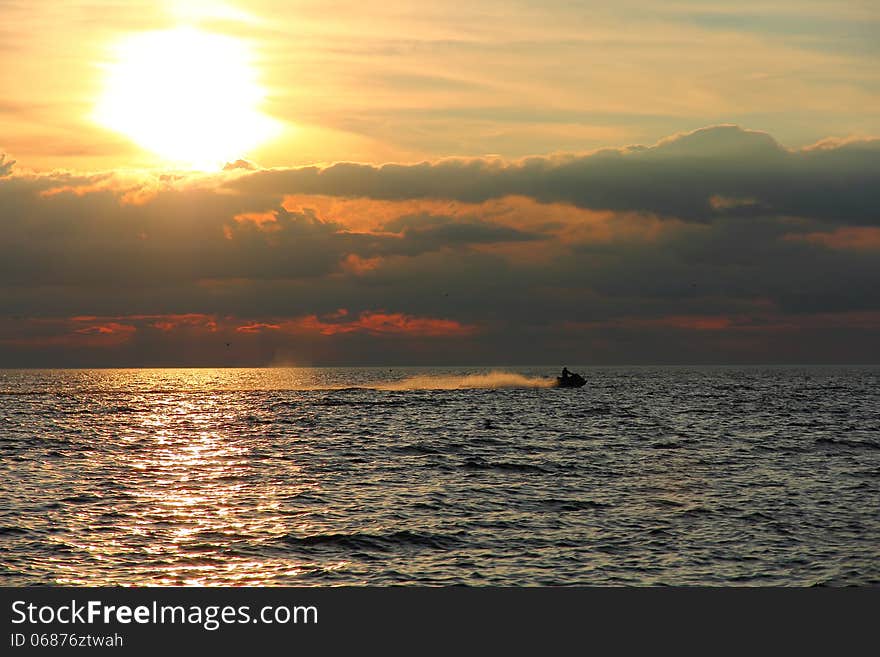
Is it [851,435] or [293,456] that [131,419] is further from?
[851,435]

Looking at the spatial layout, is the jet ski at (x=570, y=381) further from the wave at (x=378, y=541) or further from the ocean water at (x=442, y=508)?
the wave at (x=378, y=541)

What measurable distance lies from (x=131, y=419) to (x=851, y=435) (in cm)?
7330

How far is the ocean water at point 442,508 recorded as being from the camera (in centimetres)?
2769

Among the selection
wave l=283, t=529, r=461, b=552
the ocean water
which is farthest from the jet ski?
wave l=283, t=529, r=461, b=552

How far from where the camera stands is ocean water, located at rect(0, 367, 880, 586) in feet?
90.8

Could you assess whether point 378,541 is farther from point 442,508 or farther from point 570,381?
point 570,381

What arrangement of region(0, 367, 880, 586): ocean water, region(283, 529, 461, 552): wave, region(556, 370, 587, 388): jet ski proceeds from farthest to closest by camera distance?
1. region(556, 370, 587, 388): jet ski
2. region(283, 529, 461, 552): wave
3. region(0, 367, 880, 586): ocean water

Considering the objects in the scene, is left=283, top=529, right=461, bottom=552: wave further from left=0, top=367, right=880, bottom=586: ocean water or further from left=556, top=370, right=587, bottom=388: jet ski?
left=556, top=370, right=587, bottom=388: jet ski

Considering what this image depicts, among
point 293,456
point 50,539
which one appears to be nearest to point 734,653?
point 50,539

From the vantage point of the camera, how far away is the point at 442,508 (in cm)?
3769

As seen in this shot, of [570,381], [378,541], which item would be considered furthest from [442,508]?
[570,381]

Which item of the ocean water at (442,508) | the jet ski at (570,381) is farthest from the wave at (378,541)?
the jet ski at (570,381)

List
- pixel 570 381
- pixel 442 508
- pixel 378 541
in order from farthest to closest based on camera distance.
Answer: pixel 570 381 → pixel 442 508 → pixel 378 541

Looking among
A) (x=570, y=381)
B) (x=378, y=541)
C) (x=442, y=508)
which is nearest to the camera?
(x=378, y=541)
